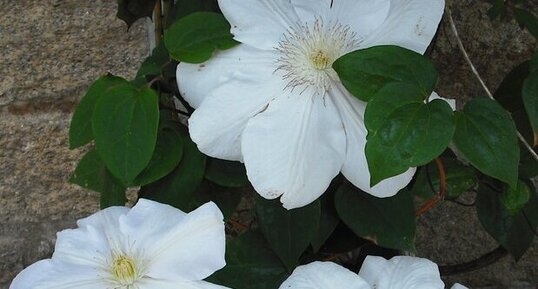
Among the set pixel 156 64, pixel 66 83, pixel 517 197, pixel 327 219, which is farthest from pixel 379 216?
pixel 66 83

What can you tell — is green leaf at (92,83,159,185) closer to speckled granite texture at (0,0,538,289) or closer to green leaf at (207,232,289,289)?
green leaf at (207,232,289,289)

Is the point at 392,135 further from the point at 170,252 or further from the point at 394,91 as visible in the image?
the point at 170,252

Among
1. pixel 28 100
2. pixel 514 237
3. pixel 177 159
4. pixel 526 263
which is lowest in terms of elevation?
pixel 526 263

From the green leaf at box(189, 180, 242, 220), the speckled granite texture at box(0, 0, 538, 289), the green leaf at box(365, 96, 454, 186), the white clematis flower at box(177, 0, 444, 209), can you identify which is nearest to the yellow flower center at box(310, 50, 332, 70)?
the white clematis flower at box(177, 0, 444, 209)

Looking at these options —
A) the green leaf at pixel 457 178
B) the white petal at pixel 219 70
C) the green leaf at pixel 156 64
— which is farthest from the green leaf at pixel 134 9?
the green leaf at pixel 457 178

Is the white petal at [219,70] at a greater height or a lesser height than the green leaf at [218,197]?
greater

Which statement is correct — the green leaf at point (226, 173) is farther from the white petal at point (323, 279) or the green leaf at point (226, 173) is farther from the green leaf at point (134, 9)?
the green leaf at point (134, 9)

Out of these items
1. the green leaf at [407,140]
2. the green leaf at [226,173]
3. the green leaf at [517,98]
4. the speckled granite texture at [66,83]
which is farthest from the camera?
the speckled granite texture at [66,83]

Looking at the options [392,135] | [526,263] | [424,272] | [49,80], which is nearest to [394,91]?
[392,135]
